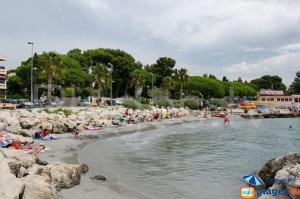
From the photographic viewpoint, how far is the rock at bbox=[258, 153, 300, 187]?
17.4 meters

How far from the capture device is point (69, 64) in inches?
3607

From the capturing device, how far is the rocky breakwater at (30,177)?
11727 millimetres

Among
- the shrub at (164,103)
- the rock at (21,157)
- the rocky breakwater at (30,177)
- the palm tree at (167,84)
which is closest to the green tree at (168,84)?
the palm tree at (167,84)

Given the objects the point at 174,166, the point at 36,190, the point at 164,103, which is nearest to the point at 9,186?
the point at 36,190

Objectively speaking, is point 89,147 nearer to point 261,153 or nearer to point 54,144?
point 54,144

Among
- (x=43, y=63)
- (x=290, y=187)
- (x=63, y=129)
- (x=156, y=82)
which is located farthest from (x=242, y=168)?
(x=156, y=82)

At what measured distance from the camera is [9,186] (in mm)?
11562

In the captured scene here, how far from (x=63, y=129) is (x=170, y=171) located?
1720cm

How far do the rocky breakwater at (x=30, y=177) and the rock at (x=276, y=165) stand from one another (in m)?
7.88

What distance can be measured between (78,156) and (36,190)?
13693 mm

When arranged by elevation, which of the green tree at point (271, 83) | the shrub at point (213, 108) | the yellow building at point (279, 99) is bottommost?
the shrub at point (213, 108)

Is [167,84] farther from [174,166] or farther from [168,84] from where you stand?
[174,166]

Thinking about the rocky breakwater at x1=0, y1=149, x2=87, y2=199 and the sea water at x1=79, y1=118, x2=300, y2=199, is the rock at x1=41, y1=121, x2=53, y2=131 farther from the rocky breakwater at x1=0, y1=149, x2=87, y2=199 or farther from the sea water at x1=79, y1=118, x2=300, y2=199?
the rocky breakwater at x1=0, y1=149, x2=87, y2=199

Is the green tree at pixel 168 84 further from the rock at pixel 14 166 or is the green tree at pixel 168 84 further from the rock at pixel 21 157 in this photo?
the rock at pixel 14 166
